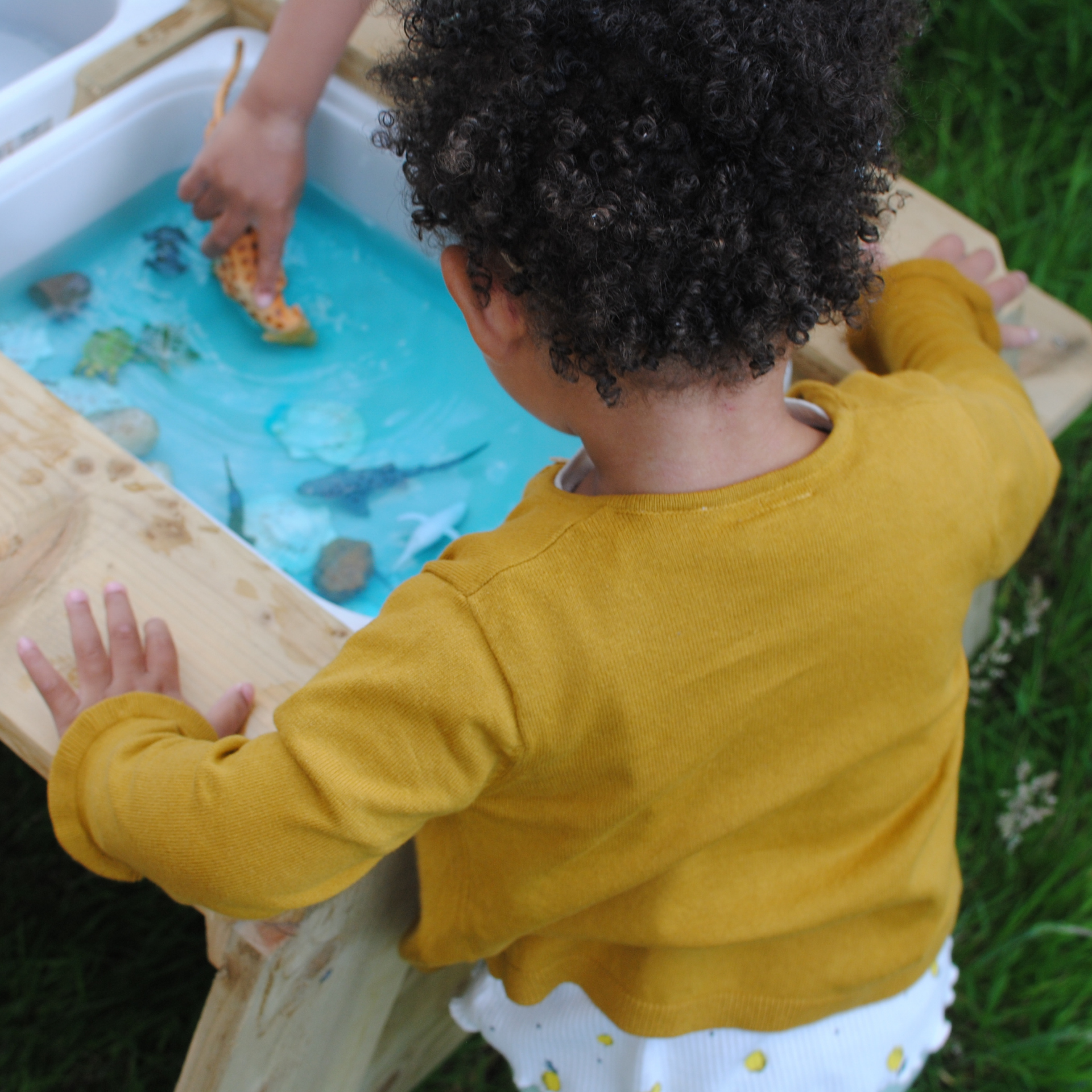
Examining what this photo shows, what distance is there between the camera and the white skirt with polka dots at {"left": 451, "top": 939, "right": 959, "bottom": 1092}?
2.86ft

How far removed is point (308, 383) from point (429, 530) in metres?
0.27

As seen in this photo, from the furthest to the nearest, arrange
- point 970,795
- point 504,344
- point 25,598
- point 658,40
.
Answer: point 970,795 < point 25,598 < point 504,344 < point 658,40

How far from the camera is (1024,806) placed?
1486mm

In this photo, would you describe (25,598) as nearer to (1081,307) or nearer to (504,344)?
(504,344)

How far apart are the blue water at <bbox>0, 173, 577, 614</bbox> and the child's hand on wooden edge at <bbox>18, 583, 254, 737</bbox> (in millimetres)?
371

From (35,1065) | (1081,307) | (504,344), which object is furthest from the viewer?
(1081,307)

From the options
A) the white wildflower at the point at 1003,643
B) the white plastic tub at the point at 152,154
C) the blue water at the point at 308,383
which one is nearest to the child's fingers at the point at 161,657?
the blue water at the point at 308,383

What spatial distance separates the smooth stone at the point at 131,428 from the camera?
1.24 metres

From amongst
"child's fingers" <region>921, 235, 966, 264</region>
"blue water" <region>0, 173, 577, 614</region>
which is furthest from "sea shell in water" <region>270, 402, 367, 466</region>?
"child's fingers" <region>921, 235, 966, 264</region>

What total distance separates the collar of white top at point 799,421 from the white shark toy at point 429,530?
0.48 m

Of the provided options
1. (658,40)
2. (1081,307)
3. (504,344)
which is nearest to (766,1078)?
(504,344)

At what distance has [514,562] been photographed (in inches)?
25.7

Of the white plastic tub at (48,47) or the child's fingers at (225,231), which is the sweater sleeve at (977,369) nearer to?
the child's fingers at (225,231)

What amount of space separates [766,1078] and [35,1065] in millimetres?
887
